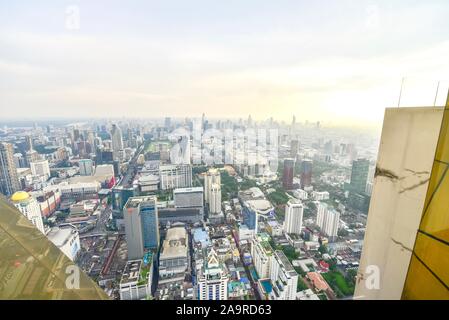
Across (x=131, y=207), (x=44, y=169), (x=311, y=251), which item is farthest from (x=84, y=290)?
(x=44, y=169)

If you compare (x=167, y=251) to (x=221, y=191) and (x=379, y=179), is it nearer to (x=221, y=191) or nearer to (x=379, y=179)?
(x=221, y=191)

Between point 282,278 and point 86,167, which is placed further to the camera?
point 86,167

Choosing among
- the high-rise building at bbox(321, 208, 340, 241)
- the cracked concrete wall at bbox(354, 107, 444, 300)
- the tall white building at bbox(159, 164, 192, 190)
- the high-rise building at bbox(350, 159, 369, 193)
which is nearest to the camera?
the cracked concrete wall at bbox(354, 107, 444, 300)

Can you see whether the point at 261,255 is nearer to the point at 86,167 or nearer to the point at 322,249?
the point at 322,249

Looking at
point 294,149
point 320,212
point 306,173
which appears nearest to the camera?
point 320,212

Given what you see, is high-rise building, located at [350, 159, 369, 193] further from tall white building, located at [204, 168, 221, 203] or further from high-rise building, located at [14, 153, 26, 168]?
high-rise building, located at [14, 153, 26, 168]

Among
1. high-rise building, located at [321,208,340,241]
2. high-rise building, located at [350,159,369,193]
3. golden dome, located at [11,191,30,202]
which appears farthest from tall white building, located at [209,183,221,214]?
golden dome, located at [11,191,30,202]

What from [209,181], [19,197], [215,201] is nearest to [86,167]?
[19,197]
